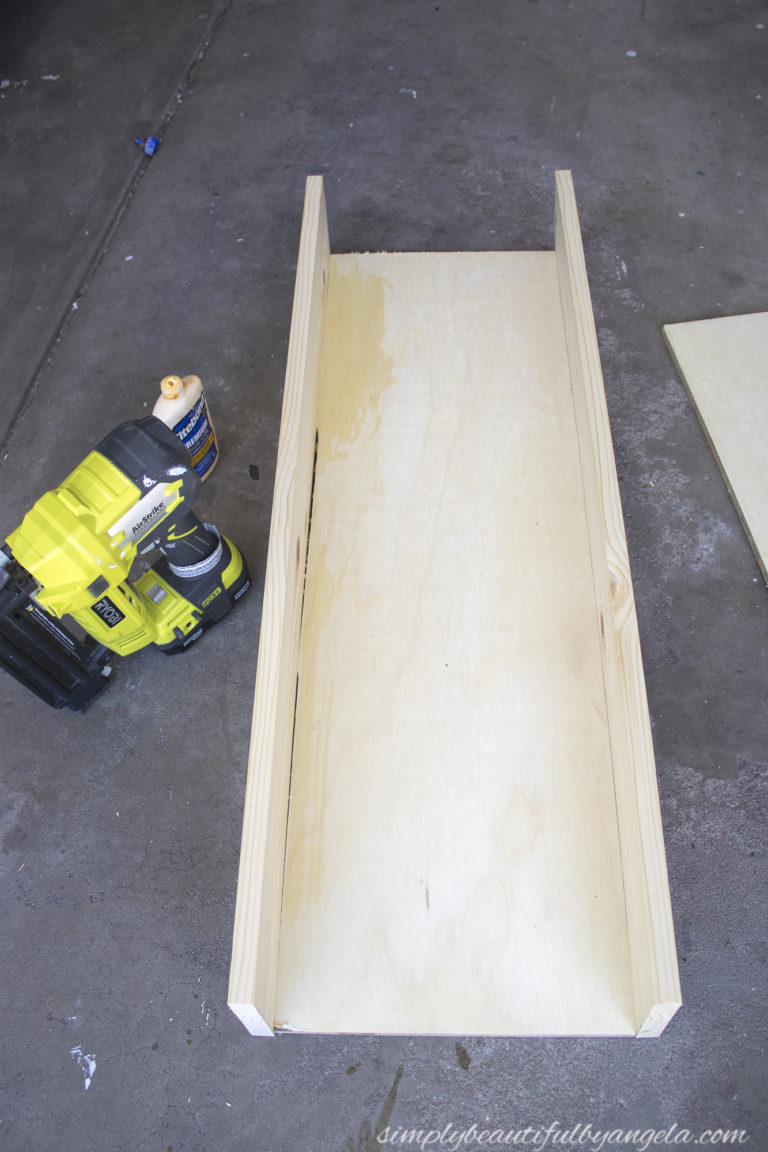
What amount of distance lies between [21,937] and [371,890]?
1033mm

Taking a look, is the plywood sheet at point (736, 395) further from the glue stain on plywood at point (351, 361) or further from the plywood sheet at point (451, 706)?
the glue stain on plywood at point (351, 361)

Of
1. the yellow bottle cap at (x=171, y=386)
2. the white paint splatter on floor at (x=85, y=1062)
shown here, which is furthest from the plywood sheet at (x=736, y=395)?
the white paint splatter on floor at (x=85, y=1062)

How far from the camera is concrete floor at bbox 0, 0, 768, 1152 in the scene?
1708mm

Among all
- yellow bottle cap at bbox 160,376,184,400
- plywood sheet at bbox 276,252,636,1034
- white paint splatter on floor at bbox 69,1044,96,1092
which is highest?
yellow bottle cap at bbox 160,376,184,400

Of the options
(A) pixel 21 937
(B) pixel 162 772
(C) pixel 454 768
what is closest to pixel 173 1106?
(A) pixel 21 937

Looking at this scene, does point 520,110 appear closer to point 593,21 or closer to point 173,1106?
point 593,21

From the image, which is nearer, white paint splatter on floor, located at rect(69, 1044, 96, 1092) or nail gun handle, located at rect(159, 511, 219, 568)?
white paint splatter on floor, located at rect(69, 1044, 96, 1092)

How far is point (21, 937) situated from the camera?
1.88 meters

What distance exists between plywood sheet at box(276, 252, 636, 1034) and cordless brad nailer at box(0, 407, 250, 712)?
37 centimetres

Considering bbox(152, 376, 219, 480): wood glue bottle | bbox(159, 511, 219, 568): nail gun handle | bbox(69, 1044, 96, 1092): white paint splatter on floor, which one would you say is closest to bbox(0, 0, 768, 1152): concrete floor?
bbox(69, 1044, 96, 1092): white paint splatter on floor

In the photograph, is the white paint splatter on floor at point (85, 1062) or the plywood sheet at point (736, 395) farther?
the plywood sheet at point (736, 395)

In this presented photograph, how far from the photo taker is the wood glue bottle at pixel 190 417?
200cm

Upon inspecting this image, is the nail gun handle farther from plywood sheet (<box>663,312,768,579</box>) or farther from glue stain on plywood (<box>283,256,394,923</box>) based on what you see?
plywood sheet (<box>663,312,768,579</box>)

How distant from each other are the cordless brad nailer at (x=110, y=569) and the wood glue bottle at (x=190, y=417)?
30 centimetres
